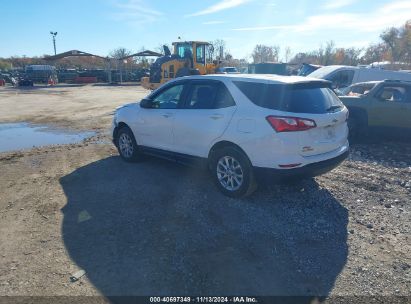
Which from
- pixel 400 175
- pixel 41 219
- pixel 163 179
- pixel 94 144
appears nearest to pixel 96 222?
pixel 41 219

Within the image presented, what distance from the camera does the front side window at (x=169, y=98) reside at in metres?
5.68

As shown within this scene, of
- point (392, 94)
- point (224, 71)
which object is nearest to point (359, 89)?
point (392, 94)

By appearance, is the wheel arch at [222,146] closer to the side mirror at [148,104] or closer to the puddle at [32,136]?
the side mirror at [148,104]

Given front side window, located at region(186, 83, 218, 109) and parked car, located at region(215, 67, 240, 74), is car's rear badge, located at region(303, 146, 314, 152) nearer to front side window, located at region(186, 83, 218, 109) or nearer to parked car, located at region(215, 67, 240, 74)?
front side window, located at region(186, 83, 218, 109)

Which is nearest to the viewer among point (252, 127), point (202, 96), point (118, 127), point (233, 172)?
point (252, 127)

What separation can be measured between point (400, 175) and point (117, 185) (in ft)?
16.6

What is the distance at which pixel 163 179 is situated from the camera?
583 cm

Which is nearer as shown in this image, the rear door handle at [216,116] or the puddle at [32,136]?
the rear door handle at [216,116]

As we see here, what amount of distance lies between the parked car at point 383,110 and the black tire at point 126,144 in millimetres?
5379

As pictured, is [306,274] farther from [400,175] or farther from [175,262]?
[400,175]

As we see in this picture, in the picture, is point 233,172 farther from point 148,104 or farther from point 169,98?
point 148,104

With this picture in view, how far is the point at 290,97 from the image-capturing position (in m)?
4.39

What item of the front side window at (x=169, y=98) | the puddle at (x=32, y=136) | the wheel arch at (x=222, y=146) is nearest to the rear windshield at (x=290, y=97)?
the wheel arch at (x=222, y=146)

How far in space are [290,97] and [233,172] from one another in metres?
1.33
